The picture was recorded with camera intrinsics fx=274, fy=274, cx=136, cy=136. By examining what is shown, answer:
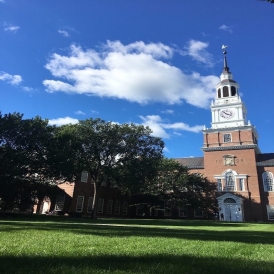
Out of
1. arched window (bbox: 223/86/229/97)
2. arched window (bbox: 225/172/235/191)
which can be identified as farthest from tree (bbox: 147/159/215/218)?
arched window (bbox: 223/86/229/97)

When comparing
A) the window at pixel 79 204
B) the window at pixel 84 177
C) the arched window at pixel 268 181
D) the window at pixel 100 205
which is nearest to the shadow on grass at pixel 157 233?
the window at pixel 79 204

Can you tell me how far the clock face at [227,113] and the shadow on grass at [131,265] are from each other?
46.0 metres

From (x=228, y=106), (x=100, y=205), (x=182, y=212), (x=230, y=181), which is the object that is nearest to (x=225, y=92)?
(x=228, y=106)

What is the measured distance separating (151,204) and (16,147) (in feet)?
80.4

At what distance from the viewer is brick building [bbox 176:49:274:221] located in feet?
139

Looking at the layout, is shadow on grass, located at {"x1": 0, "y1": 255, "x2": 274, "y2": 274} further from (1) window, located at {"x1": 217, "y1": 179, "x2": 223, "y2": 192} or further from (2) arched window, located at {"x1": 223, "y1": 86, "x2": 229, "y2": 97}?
(2) arched window, located at {"x1": 223, "y1": 86, "x2": 229, "y2": 97}

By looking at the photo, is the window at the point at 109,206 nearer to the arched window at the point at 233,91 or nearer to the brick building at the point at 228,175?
the brick building at the point at 228,175

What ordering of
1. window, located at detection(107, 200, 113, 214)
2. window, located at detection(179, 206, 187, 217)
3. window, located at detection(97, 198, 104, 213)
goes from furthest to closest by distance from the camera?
window, located at detection(179, 206, 187, 217) → window, located at detection(107, 200, 113, 214) → window, located at detection(97, 198, 104, 213)

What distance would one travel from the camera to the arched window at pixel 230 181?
44125 millimetres

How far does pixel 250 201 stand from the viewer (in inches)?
1658

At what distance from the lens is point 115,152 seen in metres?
33.2

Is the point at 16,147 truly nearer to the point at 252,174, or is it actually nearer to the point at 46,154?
the point at 46,154

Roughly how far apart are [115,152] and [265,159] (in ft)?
88.3

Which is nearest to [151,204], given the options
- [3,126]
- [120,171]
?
[120,171]
